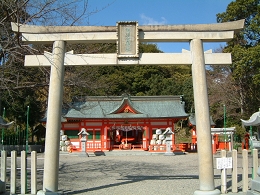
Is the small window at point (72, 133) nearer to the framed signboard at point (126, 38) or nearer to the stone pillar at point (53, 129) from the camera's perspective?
the stone pillar at point (53, 129)

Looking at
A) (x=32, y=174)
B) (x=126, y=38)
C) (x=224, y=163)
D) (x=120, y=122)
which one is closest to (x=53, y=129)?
(x=32, y=174)

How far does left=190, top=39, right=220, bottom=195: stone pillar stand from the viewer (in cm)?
664

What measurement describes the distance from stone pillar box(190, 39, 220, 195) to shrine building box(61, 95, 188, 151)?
1725 centimetres

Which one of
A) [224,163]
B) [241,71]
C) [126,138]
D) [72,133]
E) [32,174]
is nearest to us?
[32,174]

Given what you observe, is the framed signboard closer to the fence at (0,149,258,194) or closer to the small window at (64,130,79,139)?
the fence at (0,149,258,194)

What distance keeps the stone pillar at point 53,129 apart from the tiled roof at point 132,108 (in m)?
17.0

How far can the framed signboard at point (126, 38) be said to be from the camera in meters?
7.21

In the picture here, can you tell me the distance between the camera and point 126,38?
7.23 m

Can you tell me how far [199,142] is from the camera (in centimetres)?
673

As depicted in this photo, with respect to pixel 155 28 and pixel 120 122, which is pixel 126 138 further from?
pixel 155 28

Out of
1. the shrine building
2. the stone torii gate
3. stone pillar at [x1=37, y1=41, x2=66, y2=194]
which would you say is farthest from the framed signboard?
the shrine building

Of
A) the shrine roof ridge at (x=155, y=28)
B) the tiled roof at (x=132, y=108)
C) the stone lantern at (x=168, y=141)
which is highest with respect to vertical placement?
the shrine roof ridge at (x=155, y=28)

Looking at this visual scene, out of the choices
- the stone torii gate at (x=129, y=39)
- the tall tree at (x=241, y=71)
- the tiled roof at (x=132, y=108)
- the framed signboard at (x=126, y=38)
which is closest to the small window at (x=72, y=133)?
the tiled roof at (x=132, y=108)

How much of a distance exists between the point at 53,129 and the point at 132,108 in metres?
18.6
